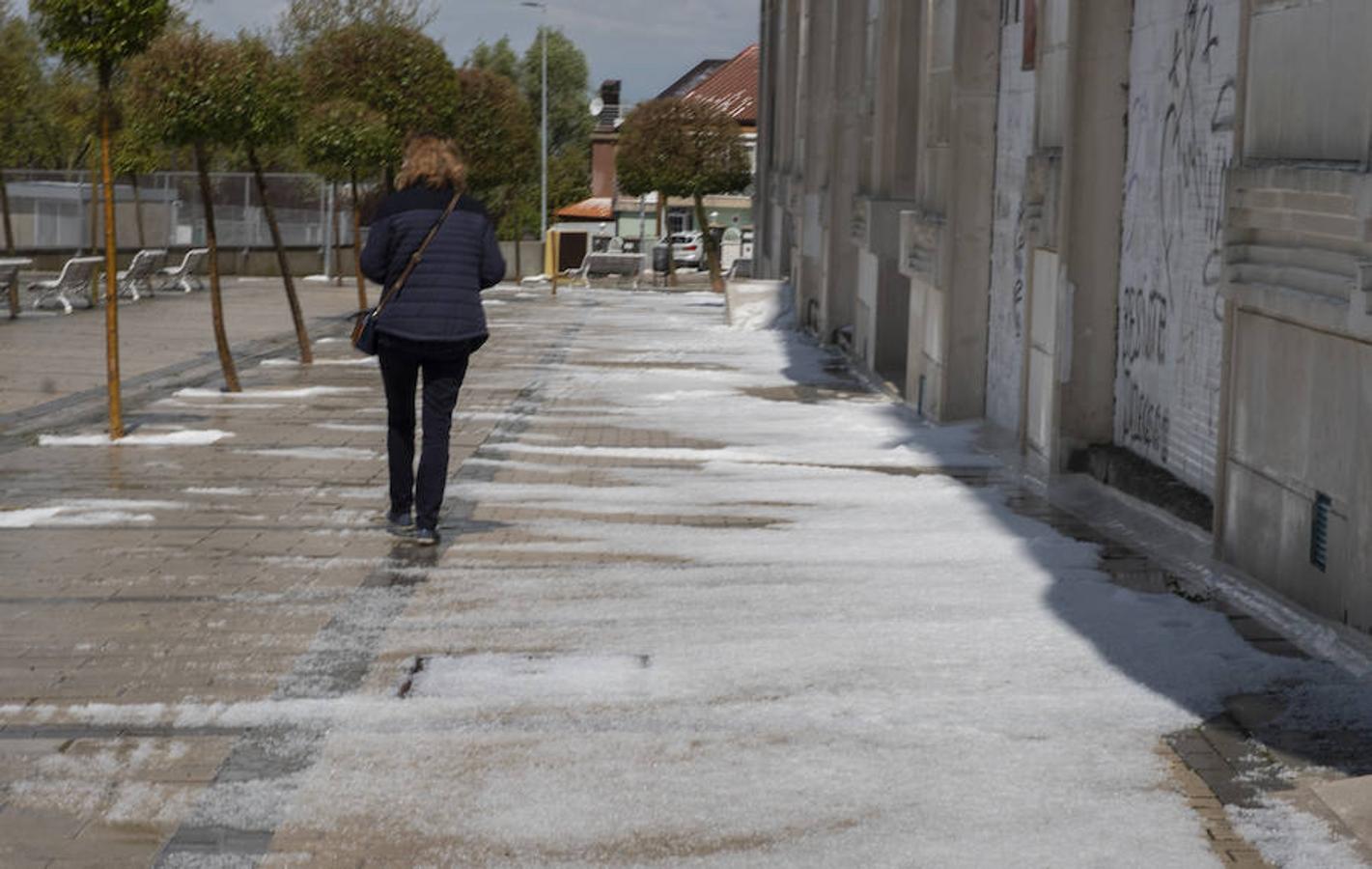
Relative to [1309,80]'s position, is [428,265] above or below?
below

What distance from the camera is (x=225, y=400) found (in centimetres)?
1712

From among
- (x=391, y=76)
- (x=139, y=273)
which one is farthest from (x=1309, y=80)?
(x=139, y=273)

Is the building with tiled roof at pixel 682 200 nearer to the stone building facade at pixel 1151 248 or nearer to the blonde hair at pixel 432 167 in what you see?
the stone building facade at pixel 1151 248

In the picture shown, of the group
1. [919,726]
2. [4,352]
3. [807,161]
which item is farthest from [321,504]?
[807,161]

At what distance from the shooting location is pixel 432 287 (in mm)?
9719

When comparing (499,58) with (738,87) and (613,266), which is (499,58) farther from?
(613,266)

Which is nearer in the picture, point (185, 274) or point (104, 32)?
point (104, 32)

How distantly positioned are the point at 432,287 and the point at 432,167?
54cm

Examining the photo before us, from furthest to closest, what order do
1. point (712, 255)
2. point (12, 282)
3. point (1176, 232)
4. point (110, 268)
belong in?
point (712, 255) < point (12, 282) < point (110, 268) < point (1176, 232)

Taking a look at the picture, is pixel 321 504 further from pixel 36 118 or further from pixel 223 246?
pixel 36 118

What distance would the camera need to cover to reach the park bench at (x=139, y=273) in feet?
111

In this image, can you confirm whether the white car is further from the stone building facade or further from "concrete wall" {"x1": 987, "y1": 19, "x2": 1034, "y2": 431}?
"concrete wall" {"x1": 987, "y1": 19, "x2": 1034, "y2": 431}

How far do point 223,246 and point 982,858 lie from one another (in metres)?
42.9

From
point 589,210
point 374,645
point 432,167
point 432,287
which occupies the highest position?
point 432,167
